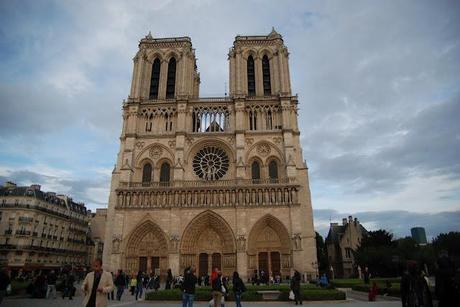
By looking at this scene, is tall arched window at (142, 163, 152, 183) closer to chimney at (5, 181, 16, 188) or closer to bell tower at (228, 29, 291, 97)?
bell tower at (228, 29, 291, 97)

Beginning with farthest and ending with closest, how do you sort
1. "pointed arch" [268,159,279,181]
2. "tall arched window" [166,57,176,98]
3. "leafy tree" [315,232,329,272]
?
"leafy tree" [315,232,329,272], "tall arched window" [166,57,176,98], "pointed arch" [268,159,279,181]

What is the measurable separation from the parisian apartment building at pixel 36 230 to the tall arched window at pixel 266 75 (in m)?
27.3

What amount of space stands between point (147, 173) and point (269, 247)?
44.9 ft

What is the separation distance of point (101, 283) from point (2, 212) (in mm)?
34815

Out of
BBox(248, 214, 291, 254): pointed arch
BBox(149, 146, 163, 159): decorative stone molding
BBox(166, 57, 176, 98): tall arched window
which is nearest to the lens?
BBox(248, 214, 291, 254): pointed arch

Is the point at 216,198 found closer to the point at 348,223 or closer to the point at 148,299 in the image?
the point at 148,299

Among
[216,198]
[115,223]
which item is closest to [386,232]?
[216,198]

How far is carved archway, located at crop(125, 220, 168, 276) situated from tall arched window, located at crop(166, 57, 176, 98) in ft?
47.6

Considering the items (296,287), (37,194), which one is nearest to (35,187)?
(37,194)

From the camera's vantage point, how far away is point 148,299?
1464 cm

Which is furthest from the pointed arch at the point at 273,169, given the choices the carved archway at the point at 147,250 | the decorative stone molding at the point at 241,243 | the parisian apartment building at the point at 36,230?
the parisian apartment building at the point at 36,230

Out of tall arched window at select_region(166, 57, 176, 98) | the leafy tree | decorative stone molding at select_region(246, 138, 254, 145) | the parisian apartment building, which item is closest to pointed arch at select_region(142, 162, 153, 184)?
tall arched window at select_region(166, 57, 176, 98)

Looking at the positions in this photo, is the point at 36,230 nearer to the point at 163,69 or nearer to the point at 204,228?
the point at 204,228

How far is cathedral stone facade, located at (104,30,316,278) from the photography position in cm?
2828
